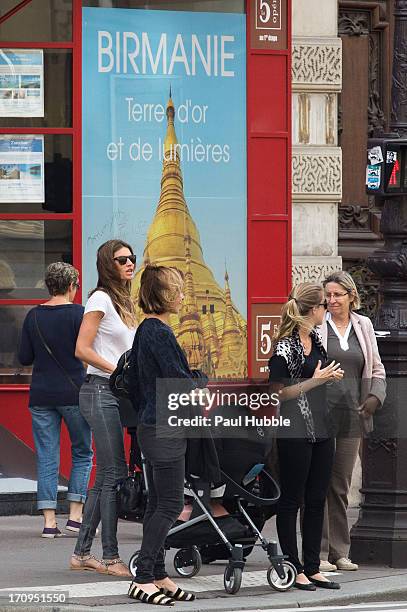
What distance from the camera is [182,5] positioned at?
13102 millimetres

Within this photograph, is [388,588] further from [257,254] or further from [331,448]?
[257,254]

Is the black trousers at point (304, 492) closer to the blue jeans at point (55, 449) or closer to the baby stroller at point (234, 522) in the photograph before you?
the baby stroller at point (234, 522)

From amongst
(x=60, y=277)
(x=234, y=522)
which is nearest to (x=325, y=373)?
(x=234, y=522)

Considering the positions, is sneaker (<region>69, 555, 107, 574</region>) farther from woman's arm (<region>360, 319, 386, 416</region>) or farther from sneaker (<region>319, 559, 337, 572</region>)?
woman's arm (<region>360, 319, 386, 416</region>)

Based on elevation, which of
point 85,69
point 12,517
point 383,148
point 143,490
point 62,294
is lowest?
point 12,517

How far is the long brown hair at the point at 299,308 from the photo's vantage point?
909 cm

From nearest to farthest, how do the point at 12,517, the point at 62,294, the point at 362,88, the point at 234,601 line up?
the point at 234,601 → the point at 62,294 → the point at 12,517 → the point at 362,88

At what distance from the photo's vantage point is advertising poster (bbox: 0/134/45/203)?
503 inches

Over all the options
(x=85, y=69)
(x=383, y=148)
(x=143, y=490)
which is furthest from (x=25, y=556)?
(x=85, y=69)

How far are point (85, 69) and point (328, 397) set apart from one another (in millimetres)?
4448

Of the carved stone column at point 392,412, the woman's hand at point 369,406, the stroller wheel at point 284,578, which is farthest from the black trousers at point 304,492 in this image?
the carved stone column at point 392,412

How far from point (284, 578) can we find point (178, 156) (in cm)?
508

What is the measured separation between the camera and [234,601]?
861cm

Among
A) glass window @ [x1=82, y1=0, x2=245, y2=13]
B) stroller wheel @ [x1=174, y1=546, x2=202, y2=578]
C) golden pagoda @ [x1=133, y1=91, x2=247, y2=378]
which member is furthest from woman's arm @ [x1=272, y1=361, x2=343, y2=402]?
glass window @ [x1=82, y1=0, x2=245, y2=13]
